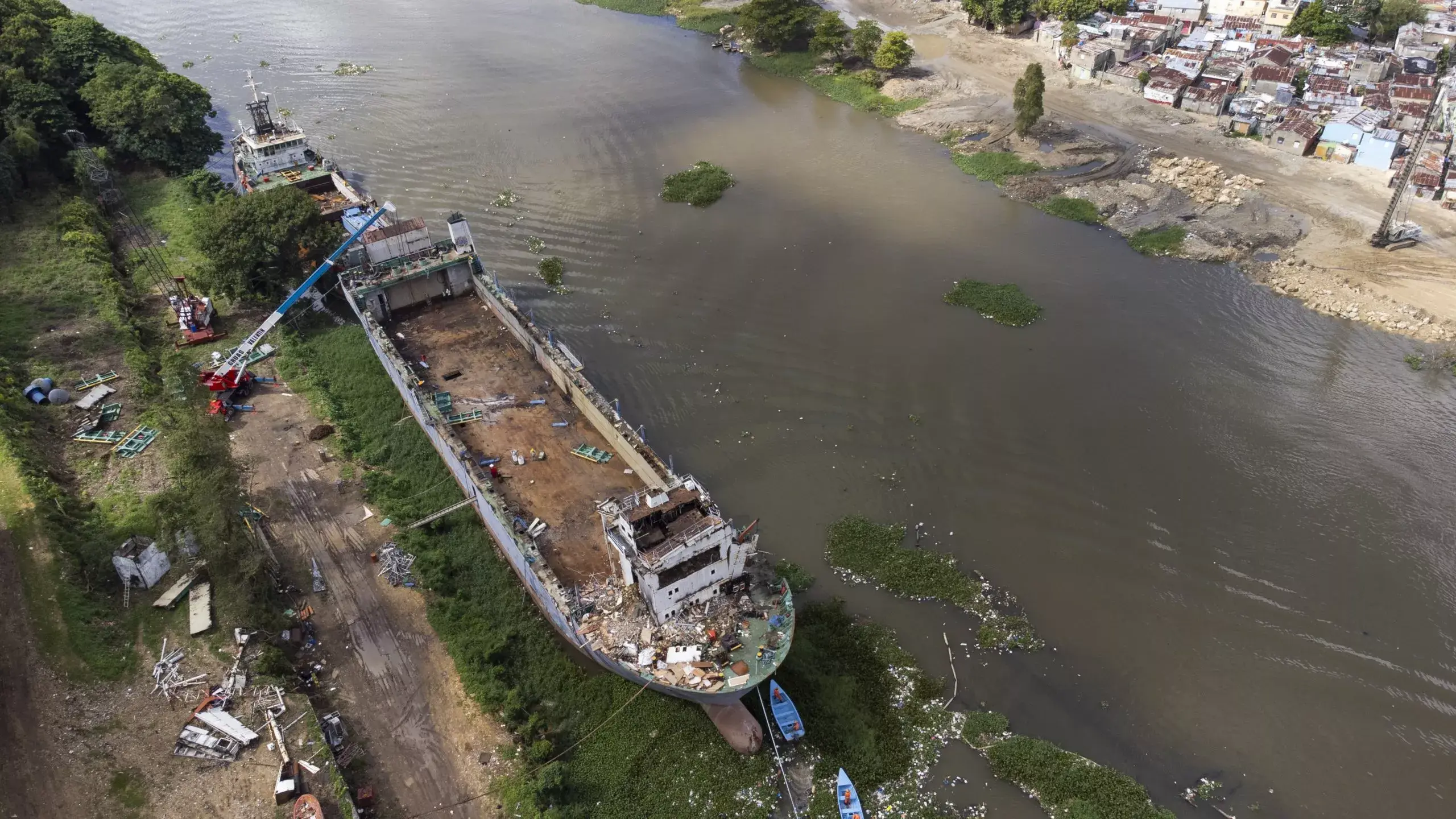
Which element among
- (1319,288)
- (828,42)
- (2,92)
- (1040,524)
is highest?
(828,42)

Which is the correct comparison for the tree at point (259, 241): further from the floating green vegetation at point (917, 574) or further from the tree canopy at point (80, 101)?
the floating green vegetation at point (917, 574)

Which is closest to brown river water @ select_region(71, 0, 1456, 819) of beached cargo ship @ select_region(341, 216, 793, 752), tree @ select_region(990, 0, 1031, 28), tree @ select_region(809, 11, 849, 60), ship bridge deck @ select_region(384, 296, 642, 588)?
ship bridge deck @ select_region(384, 296, 642, 588)

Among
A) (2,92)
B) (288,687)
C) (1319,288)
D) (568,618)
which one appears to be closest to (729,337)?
(568,618)

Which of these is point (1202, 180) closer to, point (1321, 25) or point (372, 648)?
point (1321, 25)

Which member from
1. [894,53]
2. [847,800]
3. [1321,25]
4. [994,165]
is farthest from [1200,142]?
[847,800]

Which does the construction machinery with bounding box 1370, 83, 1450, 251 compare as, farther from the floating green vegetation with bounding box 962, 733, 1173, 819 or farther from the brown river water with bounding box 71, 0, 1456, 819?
the floating green vegetation with bounding box 962, 733, 1173, 819

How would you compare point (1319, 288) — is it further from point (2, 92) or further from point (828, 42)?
point (2, 92)

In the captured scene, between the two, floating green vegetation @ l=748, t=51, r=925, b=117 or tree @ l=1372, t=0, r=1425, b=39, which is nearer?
tree @ l=1372, t=0, r=1425, b=39

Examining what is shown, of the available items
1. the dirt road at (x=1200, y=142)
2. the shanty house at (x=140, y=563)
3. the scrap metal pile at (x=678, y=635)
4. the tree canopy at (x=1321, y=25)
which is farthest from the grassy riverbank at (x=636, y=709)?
the tree canopy at (x=1321, y=25)
